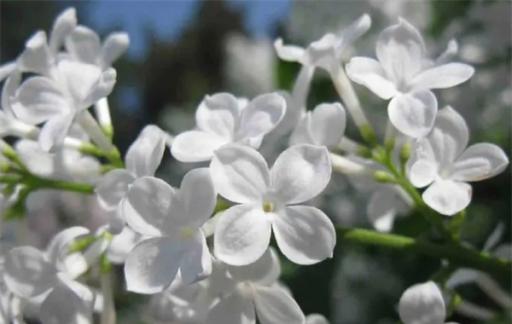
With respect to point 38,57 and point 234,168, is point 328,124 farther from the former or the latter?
point 38,57

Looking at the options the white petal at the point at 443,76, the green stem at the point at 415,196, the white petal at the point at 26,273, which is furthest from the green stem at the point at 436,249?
the white petal at the point at 26,273

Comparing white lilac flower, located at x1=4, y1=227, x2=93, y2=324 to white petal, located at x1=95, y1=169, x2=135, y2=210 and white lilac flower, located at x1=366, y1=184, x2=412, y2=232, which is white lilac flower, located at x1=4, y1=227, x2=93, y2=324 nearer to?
white petal, located at x1=95, y1=169, x2=135, y2=210

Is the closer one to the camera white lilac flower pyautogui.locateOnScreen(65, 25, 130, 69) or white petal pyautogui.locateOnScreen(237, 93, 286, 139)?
white petal pyautogui.locateOnScreen(237, 93, 286, 139)

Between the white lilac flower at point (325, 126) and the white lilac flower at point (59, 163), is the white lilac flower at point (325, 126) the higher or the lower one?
the higher one

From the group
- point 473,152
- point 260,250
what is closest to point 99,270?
point 260,250

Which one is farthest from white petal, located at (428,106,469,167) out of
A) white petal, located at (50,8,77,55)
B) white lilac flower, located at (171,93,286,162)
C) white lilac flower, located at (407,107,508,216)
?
white petal, located at (50,8,77,55)

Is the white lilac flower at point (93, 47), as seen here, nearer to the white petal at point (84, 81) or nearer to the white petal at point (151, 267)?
the white petal at point (84, 81)

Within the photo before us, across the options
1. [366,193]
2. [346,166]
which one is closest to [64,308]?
[346,166]
